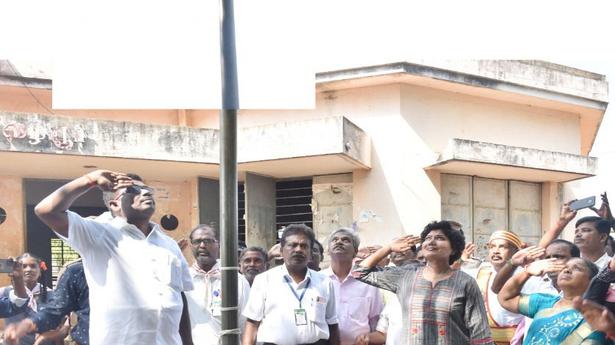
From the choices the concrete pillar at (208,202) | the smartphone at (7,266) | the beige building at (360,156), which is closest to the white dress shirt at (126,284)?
the smartphone at (7,266)

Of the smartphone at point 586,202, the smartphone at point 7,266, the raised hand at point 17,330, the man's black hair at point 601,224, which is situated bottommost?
the raised hand at point 17,330

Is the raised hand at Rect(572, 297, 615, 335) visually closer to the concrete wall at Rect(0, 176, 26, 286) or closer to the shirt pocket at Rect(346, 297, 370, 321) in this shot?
the shirt pocket at Rect(346, 297, 370, 321)

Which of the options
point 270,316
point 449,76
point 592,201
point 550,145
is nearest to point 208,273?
point 270,316

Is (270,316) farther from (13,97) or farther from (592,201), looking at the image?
(13,97)

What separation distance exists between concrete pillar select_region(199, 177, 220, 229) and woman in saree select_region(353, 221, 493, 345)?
27.1 feet

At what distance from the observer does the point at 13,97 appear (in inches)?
501

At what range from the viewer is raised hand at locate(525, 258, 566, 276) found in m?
4.23

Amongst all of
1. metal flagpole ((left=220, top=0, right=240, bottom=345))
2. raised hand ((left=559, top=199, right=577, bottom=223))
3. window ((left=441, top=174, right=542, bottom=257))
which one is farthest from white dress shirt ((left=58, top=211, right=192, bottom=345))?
window ((left=441, top=174, right=542, bottom=257))

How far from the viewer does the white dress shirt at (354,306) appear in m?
5.41

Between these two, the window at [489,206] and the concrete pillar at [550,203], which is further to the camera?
the concrete pillar at [550,203]

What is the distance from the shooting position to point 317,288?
198 inches

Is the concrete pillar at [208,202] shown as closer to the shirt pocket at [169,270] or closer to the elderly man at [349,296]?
the elderly man at [349,296]

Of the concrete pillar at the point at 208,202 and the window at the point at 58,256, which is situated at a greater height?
the concrete pillar at the point at 208,202

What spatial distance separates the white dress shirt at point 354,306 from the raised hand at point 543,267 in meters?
1.43
